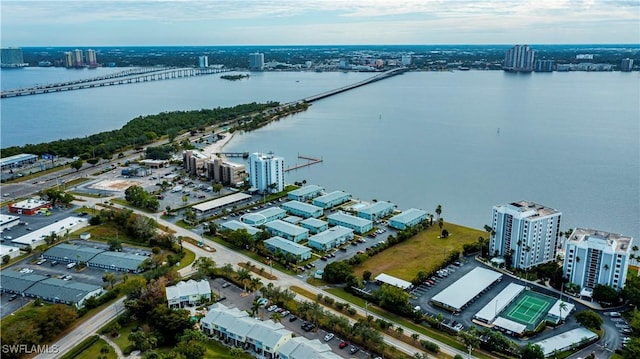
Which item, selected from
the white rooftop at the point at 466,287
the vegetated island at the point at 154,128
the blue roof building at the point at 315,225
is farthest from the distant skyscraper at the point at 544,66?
the white rooftop at the point at 466,287

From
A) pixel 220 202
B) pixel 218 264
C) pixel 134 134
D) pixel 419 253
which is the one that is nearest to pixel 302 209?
pixel 220 202

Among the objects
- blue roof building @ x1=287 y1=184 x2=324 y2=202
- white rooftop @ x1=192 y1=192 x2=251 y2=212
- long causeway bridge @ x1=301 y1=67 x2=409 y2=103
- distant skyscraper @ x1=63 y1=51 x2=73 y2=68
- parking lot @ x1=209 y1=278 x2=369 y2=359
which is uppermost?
distant skyscraper @ x1=63 y1=51 x2=73 y2=68

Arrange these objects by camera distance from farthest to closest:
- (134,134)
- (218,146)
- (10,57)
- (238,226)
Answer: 1. (10,57)
2. (134,134)
3. (218,146)
4. (238,226)

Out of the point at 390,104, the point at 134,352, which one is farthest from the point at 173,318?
the point at 390,104

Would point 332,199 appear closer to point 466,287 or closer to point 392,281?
point 392,281

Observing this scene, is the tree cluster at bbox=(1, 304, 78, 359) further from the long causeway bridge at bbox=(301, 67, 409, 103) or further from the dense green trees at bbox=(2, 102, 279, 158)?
the long causeway bridge at bbox=(301, 67, 409, 103)

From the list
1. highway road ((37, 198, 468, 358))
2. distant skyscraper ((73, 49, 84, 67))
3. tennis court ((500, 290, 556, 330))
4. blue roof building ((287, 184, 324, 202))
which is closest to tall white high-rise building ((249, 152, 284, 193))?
blue roof building ((287, 184, 324, 202))
